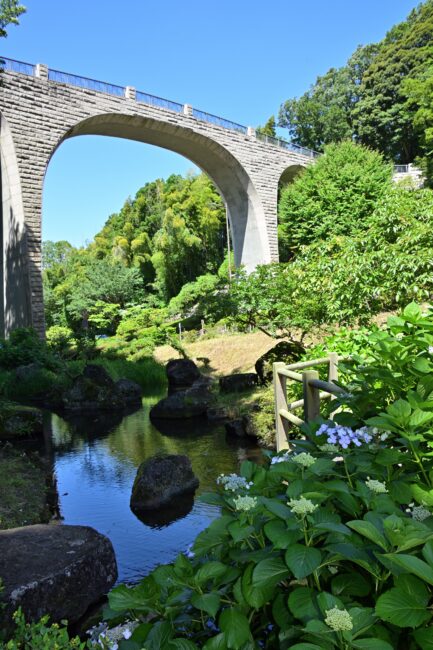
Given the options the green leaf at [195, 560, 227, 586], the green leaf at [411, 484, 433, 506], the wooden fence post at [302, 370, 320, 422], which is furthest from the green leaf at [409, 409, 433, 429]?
the wooden fence post at [302, 370, 320, 422]

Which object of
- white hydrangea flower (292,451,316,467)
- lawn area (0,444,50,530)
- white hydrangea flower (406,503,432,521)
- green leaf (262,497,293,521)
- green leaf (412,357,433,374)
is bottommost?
lawn area (0,444,50,530)

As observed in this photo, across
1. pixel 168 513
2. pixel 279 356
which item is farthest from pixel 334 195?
pixel 168 513

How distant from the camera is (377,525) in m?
1.21

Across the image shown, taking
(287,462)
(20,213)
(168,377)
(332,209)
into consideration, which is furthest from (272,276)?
(332,209)

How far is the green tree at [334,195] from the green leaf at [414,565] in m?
20.6

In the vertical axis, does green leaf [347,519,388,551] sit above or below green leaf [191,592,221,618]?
above

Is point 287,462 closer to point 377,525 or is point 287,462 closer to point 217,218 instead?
point 377,525

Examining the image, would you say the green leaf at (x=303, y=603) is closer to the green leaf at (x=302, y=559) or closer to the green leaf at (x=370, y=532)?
the green leaf at (x=302, y=559)

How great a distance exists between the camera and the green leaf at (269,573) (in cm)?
111

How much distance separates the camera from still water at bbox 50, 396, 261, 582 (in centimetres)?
492

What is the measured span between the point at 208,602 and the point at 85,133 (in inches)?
781

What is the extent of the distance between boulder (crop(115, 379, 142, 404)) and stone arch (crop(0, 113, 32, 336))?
12.6 feet

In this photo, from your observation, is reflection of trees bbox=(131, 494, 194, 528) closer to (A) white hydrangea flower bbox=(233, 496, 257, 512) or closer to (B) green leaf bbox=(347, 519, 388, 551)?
(A) white hydrangea flower bbox=(233, 496, 257, 512)

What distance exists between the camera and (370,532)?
110cm
